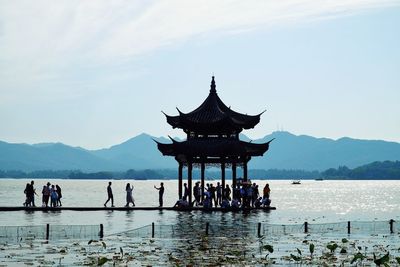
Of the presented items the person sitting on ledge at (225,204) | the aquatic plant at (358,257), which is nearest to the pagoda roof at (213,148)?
the person sitting on ledge at (225,204)

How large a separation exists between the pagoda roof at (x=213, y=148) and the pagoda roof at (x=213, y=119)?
921 mm

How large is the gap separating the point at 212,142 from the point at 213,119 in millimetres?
1722

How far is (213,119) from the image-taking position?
5888 cm

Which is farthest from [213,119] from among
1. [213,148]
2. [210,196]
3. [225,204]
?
[225,204]

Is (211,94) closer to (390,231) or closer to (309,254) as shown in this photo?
(390,231)

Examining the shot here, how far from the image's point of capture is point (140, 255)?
2998 cm

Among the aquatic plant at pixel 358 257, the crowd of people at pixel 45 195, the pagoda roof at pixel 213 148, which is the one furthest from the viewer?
the pagoda roof at pixel 213 148

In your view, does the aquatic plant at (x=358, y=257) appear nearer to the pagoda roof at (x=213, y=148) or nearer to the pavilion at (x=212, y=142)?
the pagoda roof at (x=213, y=148)

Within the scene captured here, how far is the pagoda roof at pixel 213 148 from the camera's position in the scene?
57.3 metres

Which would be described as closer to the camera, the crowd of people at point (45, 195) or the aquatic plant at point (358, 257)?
the aquatic plant at point (358, 257)

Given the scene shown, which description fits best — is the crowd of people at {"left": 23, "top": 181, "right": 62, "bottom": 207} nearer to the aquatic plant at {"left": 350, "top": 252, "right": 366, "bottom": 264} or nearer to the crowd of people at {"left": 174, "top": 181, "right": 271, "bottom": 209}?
the crowd of people at {"left": 174, "top": 181, "right": 271, "bottom": 209}

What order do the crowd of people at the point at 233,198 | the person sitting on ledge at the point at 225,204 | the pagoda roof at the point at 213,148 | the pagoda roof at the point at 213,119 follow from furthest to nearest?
the pagoda roof at the point at 213,119 → the pagoda roof at the point at 213,148 → the crowd of people at the point at 233,198 → the person sitting on ledge at the point at 225,204

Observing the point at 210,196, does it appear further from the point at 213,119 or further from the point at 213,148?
the point at 213,119

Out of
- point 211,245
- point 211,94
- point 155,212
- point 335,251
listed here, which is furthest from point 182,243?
point 211,94
